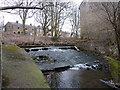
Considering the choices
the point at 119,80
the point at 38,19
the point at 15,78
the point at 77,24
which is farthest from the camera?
the point at 77,24

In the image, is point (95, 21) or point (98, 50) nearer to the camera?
point (98, 50)

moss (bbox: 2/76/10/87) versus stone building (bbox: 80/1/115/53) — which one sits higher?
stone building (bbox: 80/1/115/53)

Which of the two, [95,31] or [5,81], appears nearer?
[5,81]

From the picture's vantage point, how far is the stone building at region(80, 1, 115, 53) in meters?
8.92

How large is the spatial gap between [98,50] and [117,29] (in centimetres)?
375

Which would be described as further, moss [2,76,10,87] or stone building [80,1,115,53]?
stone building [80,1,115,53]

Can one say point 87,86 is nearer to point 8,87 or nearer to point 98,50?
point 8,87

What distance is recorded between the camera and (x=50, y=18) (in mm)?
17406

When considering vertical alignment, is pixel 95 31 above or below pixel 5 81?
above

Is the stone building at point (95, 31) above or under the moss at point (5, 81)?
above

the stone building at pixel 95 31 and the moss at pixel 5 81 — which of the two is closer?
the moss at pixel 5 81

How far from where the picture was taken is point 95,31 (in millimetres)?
11969

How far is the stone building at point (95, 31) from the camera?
29.3 ft

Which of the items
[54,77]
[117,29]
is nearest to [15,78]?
[54,77]
